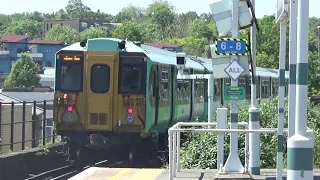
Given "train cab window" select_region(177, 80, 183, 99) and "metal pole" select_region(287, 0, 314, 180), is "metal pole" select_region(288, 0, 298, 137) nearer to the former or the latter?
"metal pole" select_region(287, 0, 314, 180)

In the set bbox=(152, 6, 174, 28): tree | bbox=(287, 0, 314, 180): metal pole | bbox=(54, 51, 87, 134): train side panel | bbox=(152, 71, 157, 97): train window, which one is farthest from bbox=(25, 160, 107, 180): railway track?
bbox=(152, 6, 174, 28): tree

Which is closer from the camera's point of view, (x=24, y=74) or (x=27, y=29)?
(x=24, y=74)

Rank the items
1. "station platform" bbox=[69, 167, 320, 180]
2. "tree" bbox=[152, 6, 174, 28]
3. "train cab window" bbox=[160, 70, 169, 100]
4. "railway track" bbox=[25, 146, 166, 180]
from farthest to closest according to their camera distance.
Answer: "tree" bbox=[152, 6, 174, 28], "train cab window" bbox=[160, 70, 169, 100], "railway track" bbox=[25, 146, 166, 180], "station platform" bbox=[69, 167, 320, 180]

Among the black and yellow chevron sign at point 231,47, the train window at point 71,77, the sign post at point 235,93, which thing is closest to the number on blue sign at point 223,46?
the black and yellow chevron sign at point 231,47

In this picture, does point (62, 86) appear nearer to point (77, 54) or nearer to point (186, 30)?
point (77, 54)

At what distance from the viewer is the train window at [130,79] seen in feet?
57.9

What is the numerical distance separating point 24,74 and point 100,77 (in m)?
70.1

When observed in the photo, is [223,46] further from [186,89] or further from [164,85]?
[186,89]

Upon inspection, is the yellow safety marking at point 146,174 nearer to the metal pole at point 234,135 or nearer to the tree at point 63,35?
the metal pole at point 234,135

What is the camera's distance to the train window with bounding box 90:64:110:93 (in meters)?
17.7

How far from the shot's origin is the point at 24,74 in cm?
8619

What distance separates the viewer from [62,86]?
17906mm

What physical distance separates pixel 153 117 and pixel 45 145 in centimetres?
407

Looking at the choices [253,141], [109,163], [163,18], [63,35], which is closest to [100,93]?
[109,163]
